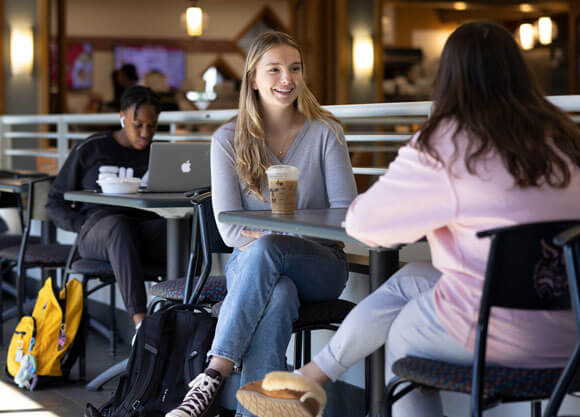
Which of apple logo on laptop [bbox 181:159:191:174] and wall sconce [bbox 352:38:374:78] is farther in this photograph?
wall sconce [bbox 352:38:374:78]

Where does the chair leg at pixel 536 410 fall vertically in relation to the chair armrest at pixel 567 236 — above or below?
below

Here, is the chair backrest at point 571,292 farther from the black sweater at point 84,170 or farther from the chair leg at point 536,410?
the black sweater at point 84,170

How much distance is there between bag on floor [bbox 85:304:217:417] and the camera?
2.45m

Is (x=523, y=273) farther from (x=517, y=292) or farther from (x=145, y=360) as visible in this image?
(x=145, y=360)

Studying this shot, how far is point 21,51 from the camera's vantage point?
385 inches

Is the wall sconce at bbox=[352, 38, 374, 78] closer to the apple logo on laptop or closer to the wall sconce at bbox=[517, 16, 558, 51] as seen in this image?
the wall sconce at bbox=[517, 16, 558, 51]

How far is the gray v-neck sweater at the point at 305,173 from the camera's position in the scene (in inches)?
97.2

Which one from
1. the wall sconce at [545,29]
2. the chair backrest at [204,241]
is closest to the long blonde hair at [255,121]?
the chair backrest at [204,241]

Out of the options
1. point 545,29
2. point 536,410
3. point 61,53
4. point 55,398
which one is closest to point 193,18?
point 61,53

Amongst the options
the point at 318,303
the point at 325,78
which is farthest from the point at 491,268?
the point at 325,78

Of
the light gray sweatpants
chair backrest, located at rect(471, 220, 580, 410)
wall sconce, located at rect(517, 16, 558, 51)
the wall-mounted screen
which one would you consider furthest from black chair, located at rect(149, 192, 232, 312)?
the wall-mounted screen

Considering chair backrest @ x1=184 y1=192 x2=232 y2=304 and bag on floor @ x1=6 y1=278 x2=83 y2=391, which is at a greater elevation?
chair backrest @ x1=184 y1=192 x2=232 y2=304

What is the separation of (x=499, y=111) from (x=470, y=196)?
0.60ft

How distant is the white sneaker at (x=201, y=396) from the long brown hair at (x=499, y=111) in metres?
0.88
